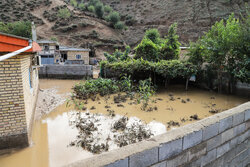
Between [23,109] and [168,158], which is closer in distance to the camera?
[168,158]

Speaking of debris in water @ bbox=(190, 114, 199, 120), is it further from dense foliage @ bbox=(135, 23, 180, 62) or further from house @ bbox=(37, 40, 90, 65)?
house @ bbox=(37, 40, 90, 65)

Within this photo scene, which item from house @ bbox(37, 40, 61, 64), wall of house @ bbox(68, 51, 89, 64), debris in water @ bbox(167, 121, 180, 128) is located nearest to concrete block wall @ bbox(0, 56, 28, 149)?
debris in water @ bbox(167, 121, 180, 128)

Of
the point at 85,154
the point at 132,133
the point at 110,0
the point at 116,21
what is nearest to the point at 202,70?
the point at 132,133

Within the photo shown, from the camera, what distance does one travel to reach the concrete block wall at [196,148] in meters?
→ 2.14

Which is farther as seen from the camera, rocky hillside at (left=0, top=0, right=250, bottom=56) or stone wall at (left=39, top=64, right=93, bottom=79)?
rocky hillside at (left=0, top=0, right=250, bottom=56)

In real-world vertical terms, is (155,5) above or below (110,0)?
below

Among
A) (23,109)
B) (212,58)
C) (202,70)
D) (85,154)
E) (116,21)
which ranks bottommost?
(85,154)

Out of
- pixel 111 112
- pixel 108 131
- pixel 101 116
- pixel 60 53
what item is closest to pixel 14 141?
pixel 108 131

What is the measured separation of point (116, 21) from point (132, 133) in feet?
135

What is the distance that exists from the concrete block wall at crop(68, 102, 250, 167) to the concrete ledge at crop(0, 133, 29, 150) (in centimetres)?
316

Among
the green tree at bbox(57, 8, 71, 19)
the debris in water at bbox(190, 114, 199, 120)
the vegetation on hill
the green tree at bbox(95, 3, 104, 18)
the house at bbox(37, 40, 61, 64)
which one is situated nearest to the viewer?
the debris in water at bbox(190, 114, 199, 120)

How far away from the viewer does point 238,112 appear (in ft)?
11.3

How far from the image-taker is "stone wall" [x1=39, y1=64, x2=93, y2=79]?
14.6m

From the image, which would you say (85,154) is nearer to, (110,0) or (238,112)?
(238,112)
